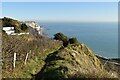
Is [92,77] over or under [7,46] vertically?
under

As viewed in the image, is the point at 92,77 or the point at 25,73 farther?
→ the point at 25,73

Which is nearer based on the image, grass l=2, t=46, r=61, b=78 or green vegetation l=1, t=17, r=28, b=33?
grass l=2, t=46, r=61, b=78

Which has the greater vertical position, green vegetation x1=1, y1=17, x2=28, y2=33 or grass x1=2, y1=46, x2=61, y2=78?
green vegetation x1=1, y1=17, x2=28, y2=33

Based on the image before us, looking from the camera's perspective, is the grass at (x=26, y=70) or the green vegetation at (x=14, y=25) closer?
the grass at (x=26, y=70)

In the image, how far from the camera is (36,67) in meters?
15.2

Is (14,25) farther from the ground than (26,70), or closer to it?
farther from the ground

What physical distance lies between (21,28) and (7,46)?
16.9 metres

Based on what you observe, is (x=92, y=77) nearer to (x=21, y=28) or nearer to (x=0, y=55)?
(x=0, y=55)

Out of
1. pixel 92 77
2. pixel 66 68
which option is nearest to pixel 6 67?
pixel 66 68

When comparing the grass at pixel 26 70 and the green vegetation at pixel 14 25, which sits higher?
the green vegetation at pixel 14 25

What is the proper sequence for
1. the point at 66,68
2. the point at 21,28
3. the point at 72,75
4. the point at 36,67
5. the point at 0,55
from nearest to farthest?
the point at 72,75 → the point at 0,55 → the point at 66,68 → the point at 36,67 → the point at 21,28

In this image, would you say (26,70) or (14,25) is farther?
(14,25)

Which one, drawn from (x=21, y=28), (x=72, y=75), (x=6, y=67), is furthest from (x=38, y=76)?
(x=21, y=28)

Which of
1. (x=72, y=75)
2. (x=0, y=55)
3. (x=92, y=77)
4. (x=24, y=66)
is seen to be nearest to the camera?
(x=92, y=77)
